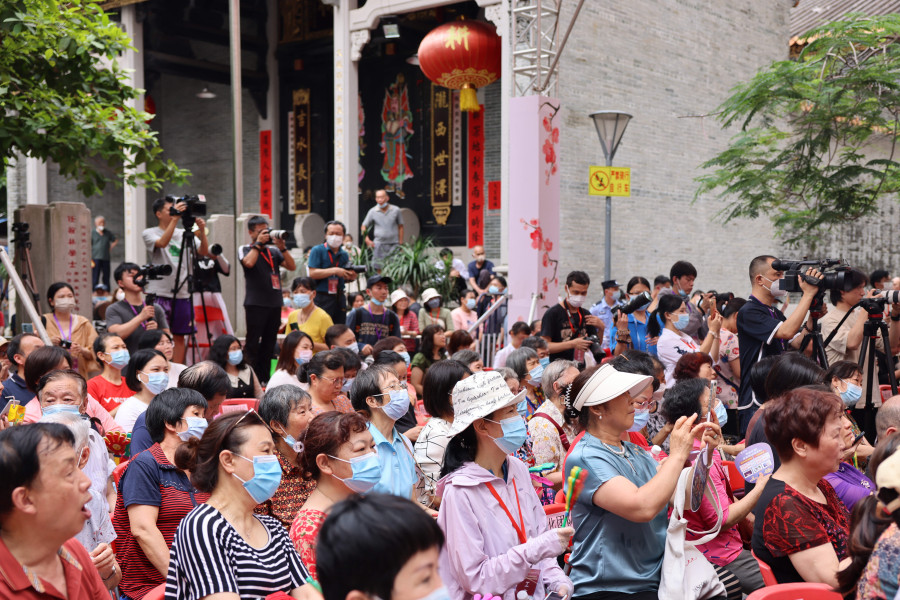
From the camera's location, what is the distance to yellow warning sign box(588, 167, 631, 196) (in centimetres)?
1069

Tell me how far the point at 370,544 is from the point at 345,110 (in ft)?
46.6

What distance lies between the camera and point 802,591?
3.04m

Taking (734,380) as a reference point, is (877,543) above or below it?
above

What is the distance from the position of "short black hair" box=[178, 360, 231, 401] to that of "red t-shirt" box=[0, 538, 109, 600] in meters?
2.25

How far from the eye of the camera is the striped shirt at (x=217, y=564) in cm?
268

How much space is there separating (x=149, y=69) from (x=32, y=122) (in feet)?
41.6

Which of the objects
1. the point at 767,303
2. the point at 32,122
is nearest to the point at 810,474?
the point at 767,303

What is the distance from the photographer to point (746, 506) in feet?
12.4

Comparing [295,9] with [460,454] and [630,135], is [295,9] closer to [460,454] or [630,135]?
[630,135]

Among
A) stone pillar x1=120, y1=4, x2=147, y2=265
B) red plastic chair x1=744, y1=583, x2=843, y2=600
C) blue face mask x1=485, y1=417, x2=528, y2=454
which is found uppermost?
stone pillar x1=120, y1=4, x2=147, y2=265

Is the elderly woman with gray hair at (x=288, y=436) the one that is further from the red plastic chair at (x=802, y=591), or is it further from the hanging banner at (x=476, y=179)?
the hanging banner at (x=476, y=179)

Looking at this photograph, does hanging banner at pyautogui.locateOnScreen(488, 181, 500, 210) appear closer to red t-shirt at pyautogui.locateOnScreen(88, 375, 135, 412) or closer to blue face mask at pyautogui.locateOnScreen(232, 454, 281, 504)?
red t-shirt at pyautogui.locateOnScreen(88, 375, 135, 412)

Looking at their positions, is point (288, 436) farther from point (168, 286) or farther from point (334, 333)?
point (168, 286)

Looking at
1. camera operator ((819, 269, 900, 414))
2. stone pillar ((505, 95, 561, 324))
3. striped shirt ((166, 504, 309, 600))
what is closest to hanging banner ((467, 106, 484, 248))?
stone pillar ((505, 95, 561, 324))
